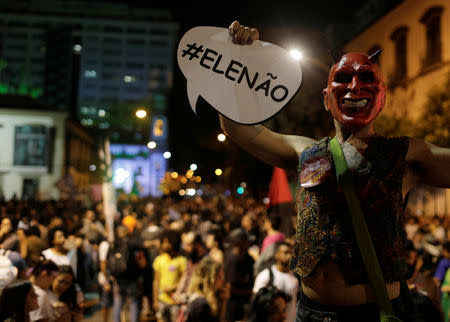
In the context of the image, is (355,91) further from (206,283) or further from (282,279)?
(282,279)

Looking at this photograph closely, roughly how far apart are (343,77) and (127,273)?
7255 mm

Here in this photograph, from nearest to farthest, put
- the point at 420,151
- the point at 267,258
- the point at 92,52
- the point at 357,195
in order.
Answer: the point at 357,195, the point at 420,151, the point at 267,258, the point at 92,52

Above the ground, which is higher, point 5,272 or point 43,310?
point 5,272

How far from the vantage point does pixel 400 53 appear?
25719 mm

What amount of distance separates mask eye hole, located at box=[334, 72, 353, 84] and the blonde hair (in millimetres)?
3939

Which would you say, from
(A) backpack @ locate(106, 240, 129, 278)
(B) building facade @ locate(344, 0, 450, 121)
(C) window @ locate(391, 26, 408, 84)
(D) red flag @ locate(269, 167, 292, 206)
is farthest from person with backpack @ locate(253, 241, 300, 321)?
(C) window @ locate(391, 26, 408, 84)

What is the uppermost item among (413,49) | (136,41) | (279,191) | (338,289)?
(136,41)

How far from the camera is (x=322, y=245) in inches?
81.6

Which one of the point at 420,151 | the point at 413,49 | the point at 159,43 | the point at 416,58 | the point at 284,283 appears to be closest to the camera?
the point at 420,151

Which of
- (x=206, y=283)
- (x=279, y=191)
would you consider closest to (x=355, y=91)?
(x=206, y=283)

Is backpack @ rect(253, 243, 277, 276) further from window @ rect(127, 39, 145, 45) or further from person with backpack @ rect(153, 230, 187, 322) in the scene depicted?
window @ rect(127, 39, 145, 45)

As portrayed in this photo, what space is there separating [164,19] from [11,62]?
2945 centimetres

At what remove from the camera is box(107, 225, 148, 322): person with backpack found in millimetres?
8711

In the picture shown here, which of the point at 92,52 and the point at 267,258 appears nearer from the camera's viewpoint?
the point at 267,258
